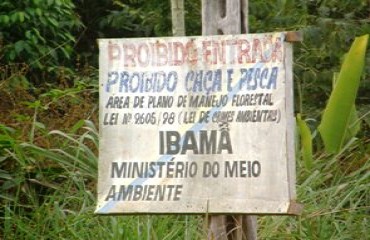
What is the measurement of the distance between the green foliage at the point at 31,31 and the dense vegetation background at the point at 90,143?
0.04 ft

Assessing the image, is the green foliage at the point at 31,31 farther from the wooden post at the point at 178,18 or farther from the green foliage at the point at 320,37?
the green foliage at the point at 320,37

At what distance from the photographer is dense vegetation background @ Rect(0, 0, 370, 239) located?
21.3 ft

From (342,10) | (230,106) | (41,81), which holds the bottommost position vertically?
(41,81)

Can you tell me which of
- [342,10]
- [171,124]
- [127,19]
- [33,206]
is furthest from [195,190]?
[127,19]

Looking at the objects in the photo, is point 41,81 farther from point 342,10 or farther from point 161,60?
Answer: point 161,60

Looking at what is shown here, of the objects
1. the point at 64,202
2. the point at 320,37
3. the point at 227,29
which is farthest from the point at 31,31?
the point at 227,29

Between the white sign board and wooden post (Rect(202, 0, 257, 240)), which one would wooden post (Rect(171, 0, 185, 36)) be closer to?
wooden post (Rect(202, 0, 257, 240))

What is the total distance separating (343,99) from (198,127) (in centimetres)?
199

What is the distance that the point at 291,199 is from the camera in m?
5.06

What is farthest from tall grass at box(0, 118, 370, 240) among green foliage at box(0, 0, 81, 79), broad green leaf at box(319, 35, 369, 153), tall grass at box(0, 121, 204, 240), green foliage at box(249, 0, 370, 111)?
green foliage at box(0, 0, 81, 79)

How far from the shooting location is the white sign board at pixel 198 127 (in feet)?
16.9

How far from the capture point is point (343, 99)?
22.9 feet

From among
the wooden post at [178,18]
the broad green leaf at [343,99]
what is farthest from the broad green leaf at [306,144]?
the wooden post at [178,18]

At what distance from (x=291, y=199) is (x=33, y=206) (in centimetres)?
236
